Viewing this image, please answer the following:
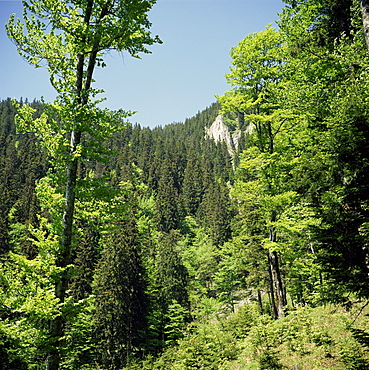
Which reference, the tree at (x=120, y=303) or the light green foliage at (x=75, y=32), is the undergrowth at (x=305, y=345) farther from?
the tree at (x=120, y=303)

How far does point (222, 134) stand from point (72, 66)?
168m

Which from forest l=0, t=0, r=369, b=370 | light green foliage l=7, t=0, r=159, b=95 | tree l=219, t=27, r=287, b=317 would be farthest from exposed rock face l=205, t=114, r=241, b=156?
light green foliage l=7, t=0, r=159, b=95

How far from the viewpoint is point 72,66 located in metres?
6.62

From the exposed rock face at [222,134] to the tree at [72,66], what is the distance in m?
161

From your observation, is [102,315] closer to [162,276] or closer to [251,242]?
[162,276]

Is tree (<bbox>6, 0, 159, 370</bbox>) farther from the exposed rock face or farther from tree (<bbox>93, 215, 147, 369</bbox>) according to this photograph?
the exposed rock face

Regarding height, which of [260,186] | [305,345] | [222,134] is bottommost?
[305,345]

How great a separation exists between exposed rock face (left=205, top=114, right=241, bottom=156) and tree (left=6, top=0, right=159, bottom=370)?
530ft

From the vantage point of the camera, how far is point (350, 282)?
5.98 metres

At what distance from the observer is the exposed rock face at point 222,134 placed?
167125 millimetres

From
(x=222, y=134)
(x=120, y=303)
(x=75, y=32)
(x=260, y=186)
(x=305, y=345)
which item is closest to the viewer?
(x=75, y=32)

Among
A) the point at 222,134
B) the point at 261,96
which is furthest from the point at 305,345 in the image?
the point at 222,134

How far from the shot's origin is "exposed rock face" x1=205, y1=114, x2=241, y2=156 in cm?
16712

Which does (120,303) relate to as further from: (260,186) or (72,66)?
(72,66)
